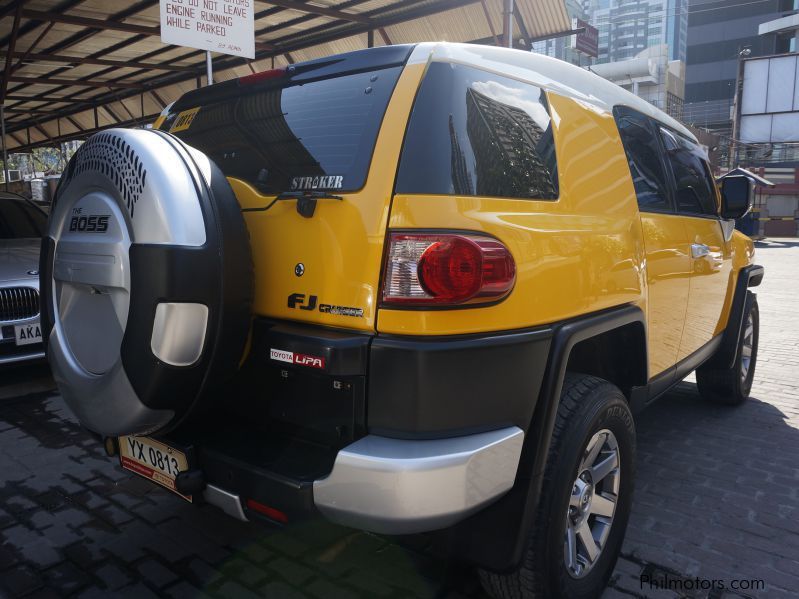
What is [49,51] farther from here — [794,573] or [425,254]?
[794,573]

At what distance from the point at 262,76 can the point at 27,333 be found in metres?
3.44

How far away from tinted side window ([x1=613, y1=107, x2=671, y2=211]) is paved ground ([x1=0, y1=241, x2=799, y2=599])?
150 cm

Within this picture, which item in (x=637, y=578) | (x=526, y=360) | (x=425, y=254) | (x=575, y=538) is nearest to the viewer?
(x=425, y=254)

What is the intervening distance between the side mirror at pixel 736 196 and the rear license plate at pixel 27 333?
194 inches

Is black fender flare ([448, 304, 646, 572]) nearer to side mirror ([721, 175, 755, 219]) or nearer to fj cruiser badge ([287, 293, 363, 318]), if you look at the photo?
fj cruiser badge ([287, 293, 363, 318])

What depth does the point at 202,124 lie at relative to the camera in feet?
8.96

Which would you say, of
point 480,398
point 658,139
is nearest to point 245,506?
point 480,398

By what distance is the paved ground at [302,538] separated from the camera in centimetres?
251

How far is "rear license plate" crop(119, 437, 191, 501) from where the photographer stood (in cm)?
219

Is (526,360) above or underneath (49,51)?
underneath

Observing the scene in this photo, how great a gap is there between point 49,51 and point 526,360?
12454 mm

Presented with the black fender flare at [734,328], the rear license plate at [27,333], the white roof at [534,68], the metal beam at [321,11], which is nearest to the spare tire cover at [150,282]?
the white roof at [534,68]

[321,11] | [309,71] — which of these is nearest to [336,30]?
[321,11]

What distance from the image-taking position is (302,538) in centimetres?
283
